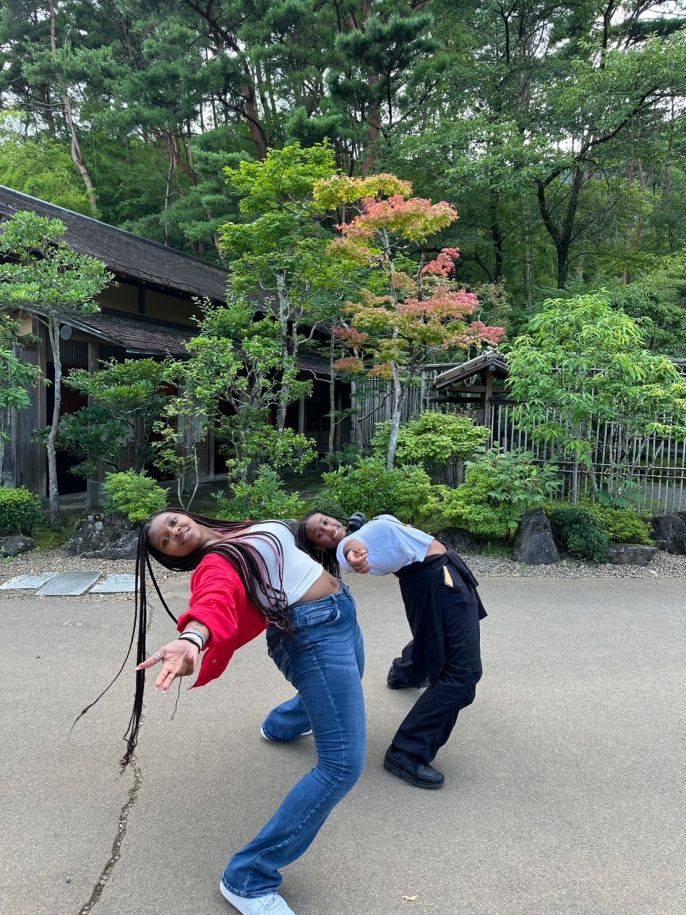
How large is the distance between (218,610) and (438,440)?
267 inches

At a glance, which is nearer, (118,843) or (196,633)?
(196,633)

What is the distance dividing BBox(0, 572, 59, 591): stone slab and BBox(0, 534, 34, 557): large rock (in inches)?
29.3

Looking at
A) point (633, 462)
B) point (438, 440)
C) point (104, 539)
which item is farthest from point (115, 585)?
point (633, 462)

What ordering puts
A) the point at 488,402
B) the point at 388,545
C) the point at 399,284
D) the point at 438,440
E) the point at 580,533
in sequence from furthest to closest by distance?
the point at 488,402 < the point at 399,284 < the point at 438,440 < the point at 580,533 < the point at 388,545

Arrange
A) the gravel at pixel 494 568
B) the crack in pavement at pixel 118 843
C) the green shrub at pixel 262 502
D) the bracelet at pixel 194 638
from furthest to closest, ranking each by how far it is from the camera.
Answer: the green shrub at pixel 262 502, the gravel at pixel 494 568, the crack in pavement at pixel 118 843, the bracelet at pixel 194 638

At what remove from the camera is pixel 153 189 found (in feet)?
70.2

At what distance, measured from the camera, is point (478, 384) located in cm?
1082

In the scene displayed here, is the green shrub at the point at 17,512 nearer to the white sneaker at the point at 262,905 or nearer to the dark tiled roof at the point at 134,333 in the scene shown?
the dark tiled roof at the point at 134,333

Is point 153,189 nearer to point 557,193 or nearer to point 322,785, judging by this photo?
point 557,193

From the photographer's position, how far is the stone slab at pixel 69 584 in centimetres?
611

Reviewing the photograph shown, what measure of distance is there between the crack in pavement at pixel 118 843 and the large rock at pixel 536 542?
5091mm

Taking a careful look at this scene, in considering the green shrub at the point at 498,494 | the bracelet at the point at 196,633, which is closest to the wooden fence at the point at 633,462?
the green shrub at the point at 498,494

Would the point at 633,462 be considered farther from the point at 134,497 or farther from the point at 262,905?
the point at 262,905

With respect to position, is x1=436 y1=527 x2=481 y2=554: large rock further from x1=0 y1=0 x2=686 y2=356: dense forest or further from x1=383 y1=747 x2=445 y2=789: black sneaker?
x1=0 y1=0 x2=686 y2=356: dense forest
